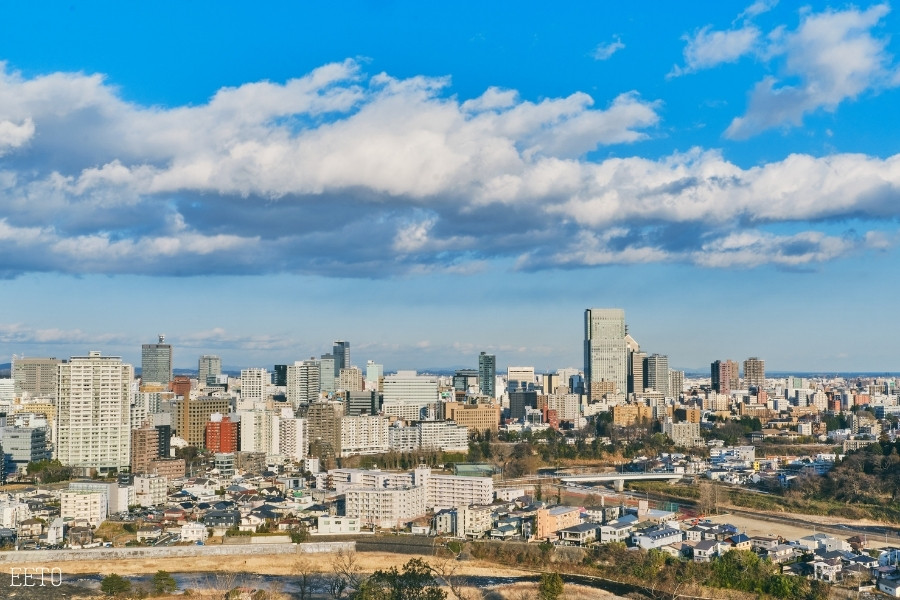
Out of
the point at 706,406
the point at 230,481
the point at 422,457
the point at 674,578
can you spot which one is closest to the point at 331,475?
the point at 230,481

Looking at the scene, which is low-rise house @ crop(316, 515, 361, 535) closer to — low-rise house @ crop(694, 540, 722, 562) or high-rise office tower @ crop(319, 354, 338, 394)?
low-rise house @ crop(694, 540, 722, 562)

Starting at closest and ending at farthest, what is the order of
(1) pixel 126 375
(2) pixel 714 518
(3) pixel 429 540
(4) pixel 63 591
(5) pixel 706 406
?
(4) pixel 63 591 → (3) pixel 429 540 → (2) pixel 714 518 → (1) pixel 126 375 → (5) pixel 706 406

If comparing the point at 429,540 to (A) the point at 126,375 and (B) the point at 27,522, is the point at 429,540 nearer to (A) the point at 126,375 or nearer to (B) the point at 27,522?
(B) the point at 27,522

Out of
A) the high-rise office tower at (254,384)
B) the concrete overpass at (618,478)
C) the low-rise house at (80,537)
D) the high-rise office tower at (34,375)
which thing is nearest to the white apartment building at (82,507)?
the low-rise house at (80,537)

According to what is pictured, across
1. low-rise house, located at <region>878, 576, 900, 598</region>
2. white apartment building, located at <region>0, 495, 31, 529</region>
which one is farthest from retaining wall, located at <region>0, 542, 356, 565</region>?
low-rise house, located at <region>878, 576, 900, 598</region>

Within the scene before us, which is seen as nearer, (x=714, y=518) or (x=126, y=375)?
(x=714, y=518)

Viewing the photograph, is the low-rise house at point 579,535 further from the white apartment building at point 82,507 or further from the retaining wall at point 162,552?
the white apartment building at point 82,507
